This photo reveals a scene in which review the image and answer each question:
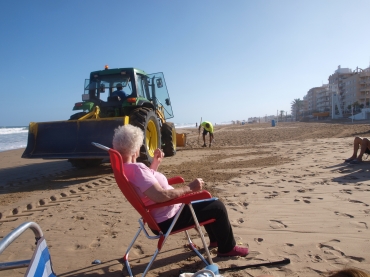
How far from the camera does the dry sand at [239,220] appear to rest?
2.54 m

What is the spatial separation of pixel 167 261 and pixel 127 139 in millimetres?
1190

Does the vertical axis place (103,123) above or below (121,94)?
below

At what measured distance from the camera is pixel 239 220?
3.39 meters

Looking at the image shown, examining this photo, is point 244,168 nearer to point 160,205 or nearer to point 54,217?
point 54,217

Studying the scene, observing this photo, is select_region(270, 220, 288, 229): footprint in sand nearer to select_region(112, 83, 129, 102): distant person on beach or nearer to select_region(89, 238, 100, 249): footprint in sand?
select_region(89, 238, 100, 249): footprint in sand

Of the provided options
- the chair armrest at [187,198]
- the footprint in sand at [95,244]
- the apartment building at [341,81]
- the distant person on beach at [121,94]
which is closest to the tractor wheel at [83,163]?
the distant person on beach at [121,94]

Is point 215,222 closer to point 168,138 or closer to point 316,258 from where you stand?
point 316,258

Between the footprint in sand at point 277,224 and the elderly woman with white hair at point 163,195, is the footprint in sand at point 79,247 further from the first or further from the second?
the footprint in sand at point 277,224

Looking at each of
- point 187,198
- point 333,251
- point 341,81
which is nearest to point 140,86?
point 187,198

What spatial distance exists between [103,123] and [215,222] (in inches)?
166

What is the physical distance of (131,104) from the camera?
271 inches

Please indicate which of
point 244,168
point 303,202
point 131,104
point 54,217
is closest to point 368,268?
point 303,202

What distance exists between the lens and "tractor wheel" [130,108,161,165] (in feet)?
21.1

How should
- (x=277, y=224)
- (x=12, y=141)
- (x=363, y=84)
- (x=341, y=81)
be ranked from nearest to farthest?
(x=277, y=224) < (x=12, y=141) < (x=363, y=84) < (x=341, y=81)
